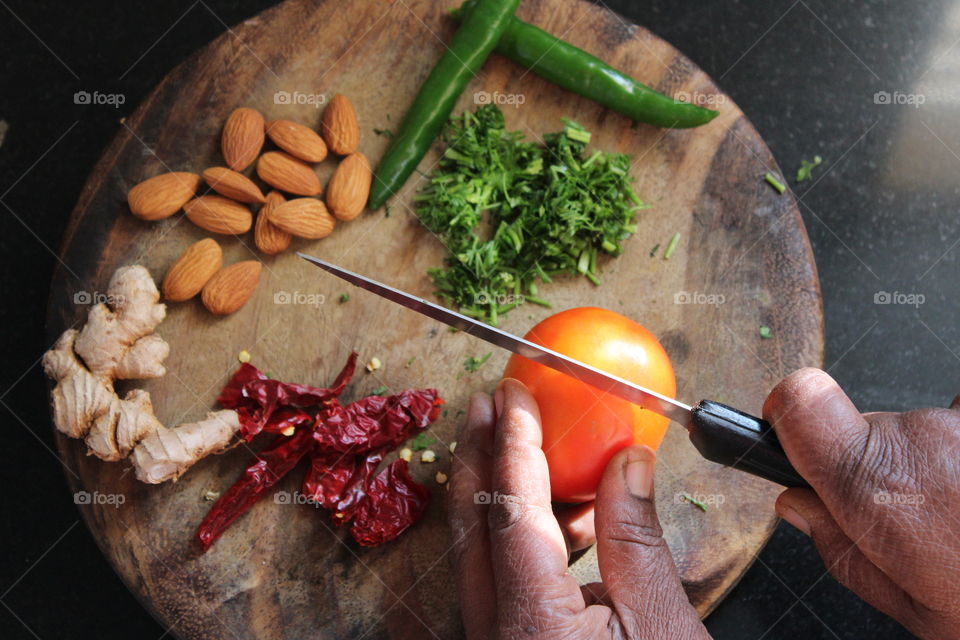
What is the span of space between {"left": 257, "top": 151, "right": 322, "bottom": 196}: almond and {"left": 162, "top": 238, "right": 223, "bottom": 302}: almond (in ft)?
1.09

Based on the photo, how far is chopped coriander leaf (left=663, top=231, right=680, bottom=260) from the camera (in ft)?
9.06

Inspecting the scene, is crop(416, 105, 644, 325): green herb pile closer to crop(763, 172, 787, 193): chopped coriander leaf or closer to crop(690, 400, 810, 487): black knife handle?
crop(763, 172, 787, 193): chopped coriander leaf

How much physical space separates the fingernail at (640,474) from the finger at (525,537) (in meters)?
0.25

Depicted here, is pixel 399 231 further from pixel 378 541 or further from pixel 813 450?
pixel 813 450

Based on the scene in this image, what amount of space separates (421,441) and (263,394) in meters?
0.59

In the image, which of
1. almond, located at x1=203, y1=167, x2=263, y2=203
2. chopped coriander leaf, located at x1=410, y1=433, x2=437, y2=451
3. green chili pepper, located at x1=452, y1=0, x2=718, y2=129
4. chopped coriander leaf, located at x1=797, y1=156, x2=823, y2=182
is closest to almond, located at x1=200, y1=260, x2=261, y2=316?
almond, located at x1=203, y1=167, x2=263, y2=203

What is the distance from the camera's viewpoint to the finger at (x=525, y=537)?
1923 millimetres

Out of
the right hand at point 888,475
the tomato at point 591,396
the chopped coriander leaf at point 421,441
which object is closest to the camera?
the right hand at point 888,475

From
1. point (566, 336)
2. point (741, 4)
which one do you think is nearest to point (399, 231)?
point (566, 336)

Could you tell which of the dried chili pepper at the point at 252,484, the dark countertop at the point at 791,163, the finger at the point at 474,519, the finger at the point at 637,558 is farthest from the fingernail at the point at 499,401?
the dark countertop at the point at 791,163

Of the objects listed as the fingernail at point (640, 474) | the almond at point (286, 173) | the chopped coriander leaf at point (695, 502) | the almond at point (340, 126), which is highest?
the almond at point (340, 126)

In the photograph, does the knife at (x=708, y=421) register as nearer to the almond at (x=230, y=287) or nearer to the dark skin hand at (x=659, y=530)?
the dark skin hand at (x=659, y=530)

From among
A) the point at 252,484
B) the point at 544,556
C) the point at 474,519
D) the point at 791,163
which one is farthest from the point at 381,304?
the point at 791,163

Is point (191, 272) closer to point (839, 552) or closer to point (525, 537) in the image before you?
point (525, 537)
